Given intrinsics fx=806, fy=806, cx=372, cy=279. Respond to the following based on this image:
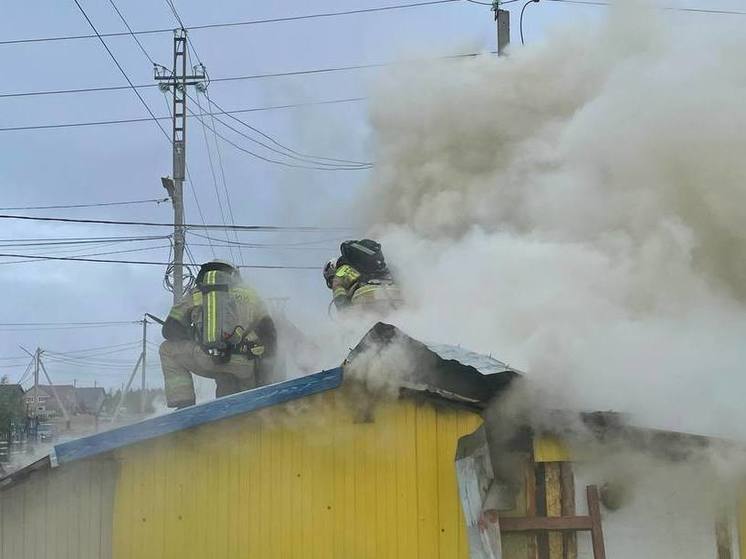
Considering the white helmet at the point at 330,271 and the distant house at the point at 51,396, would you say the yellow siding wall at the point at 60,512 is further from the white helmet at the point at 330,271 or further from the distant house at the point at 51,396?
the distant house at the point at 51,396

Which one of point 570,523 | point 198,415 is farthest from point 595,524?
point 198,415

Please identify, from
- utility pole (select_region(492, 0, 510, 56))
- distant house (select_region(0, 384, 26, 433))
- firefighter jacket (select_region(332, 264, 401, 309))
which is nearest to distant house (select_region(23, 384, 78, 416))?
distant house (select_region(0, 384, 26, 433))

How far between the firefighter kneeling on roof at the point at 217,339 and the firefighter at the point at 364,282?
3.17ft

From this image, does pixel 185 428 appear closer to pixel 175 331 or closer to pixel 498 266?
pixel 175 331

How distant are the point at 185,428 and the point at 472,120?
292 inches

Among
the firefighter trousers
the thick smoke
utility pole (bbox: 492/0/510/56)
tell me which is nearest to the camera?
the thick smoke

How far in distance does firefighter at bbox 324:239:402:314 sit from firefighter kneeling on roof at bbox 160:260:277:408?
966 mm

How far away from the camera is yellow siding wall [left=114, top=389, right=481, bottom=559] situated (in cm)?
543

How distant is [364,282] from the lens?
850 centimetres

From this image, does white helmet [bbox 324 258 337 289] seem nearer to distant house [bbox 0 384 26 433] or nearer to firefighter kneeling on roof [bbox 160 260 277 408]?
firefighter kneeling on roof [bbox 160 260 277 408]

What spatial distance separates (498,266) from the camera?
8281 mm

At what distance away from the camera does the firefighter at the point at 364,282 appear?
27.6 ft

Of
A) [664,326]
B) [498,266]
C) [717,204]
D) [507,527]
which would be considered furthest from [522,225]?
[507,527]

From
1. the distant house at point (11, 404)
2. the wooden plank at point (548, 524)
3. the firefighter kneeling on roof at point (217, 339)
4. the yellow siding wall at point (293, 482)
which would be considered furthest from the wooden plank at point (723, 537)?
the distant house at point (11, 404)
